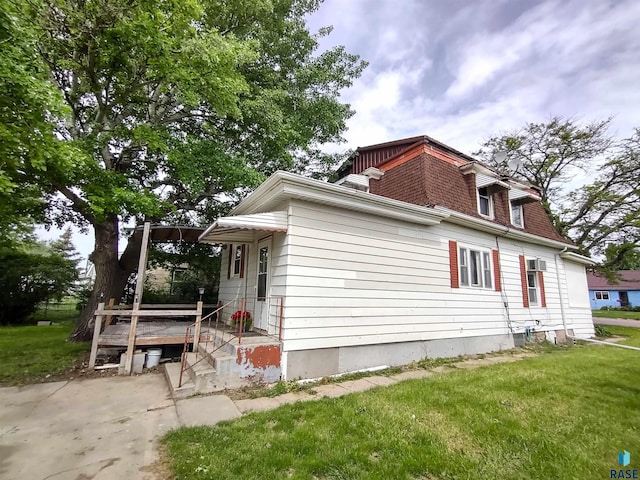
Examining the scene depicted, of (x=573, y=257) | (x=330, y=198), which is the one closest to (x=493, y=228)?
(x=330, y=198)

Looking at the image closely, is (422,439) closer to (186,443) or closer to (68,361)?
(186,443)

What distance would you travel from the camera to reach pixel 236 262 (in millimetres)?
9086

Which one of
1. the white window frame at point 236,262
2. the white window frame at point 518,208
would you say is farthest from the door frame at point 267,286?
the white window frame at point 518,208

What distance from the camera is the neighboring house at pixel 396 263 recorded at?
5.63m

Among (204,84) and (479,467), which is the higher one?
(204,84)

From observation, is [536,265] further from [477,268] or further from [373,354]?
[373,354]

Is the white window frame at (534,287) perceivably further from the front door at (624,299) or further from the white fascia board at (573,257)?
the front door at (624,299)

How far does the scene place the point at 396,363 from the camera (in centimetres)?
663

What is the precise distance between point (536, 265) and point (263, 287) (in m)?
9.22

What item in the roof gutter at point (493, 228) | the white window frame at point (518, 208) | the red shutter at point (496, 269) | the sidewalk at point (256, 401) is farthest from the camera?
the white window frame at point (518, 208)

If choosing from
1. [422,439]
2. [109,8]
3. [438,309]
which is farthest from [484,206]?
[109,8]

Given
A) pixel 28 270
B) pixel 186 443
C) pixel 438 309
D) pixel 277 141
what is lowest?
pixel 186 443

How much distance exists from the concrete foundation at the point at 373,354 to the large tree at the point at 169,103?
229 inches

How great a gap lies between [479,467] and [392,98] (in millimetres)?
9633
